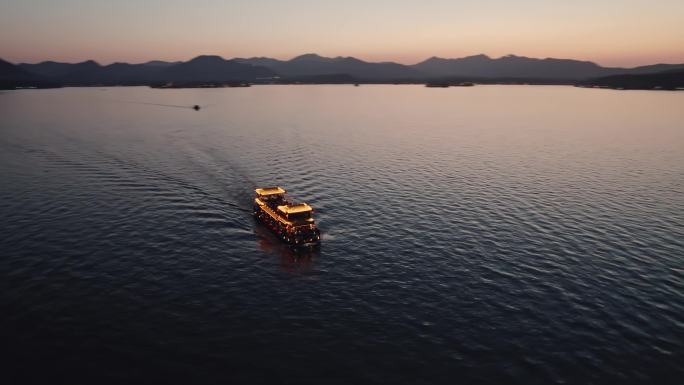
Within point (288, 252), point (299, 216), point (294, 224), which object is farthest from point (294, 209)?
point (288, 252)

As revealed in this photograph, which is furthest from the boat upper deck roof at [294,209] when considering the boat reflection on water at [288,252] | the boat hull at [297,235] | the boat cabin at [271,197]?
the boat cabin at [271,197]

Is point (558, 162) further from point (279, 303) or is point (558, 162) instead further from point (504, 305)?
point (279, 303)

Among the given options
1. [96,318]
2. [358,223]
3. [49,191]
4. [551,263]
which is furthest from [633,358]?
[49,191]

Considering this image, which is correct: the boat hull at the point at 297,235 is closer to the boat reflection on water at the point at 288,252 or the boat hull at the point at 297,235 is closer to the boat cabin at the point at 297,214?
the boat reflection on water at the point at 288,252

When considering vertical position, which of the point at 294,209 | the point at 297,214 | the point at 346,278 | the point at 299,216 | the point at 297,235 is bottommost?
the point at 346,278

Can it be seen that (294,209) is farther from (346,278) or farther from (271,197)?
(346,278)

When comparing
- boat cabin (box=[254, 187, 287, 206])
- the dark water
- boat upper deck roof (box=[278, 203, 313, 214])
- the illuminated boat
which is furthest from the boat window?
boat cabin (box=[254, 187, 287, 206])

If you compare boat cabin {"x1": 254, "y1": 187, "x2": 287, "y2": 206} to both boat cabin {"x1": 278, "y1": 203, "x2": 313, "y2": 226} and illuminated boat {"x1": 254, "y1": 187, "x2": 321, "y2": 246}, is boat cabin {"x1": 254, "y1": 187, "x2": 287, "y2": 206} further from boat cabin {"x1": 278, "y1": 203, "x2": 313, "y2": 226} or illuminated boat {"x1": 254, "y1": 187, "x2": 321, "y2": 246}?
boat cabin {"x1": 278, "y1": 203, "x2": 313, "y2": 226}
